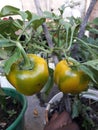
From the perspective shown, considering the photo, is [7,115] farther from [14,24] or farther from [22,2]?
[22,2]

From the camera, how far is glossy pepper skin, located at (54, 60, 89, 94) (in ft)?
1.29

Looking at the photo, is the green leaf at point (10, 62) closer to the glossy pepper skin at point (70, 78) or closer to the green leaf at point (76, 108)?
the glossy pepper skin at point (70, 78)

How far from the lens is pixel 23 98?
862mm

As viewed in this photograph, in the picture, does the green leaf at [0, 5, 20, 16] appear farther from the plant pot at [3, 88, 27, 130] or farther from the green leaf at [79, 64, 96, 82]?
the plant pot at [3, 88, 27, 130]

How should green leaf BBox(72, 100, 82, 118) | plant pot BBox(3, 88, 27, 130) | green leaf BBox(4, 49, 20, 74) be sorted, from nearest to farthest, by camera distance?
1. green leaf BBox(4, 49, 20, 74)
2. green leaf BBox(72, 100, 82, 118)
3. plant pot BBox(3, 88, 27, 130)

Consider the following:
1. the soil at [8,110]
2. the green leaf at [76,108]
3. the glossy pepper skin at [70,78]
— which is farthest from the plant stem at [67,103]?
the soil at [8,110]

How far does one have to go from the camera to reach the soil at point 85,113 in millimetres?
594

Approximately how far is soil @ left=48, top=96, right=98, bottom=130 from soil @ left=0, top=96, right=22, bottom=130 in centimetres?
20

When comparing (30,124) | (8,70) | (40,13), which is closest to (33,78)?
(8,70)

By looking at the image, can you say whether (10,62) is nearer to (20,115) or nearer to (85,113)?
(85,113)

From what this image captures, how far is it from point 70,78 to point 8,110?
1.68 ft

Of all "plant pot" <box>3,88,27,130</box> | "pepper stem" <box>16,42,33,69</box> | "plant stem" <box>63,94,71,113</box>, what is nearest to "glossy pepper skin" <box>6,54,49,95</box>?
"pepper stem" <box>16,42,33,69</box>

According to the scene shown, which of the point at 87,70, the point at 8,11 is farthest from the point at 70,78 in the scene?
the point at 8,11

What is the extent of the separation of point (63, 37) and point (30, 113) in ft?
2.08
